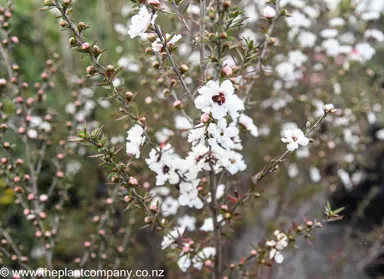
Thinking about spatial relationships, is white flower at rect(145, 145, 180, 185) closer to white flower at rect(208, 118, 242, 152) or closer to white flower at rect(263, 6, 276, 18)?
white flower at rect(208, 118, 242, 152)

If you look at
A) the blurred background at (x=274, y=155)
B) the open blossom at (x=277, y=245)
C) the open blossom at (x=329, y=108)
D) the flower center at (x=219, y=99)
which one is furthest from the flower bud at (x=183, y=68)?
the blurred background at (x=274, y=155)

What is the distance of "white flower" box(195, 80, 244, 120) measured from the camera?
124 cm

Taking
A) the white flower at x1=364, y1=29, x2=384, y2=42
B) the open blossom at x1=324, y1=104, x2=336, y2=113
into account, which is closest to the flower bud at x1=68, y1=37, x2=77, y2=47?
the open blossom at x1=324, y1=104, x2=336, y2=113

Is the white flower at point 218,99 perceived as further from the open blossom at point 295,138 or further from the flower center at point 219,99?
the open blossom at point 295,138

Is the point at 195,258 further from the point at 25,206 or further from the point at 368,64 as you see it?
the point at 368,64

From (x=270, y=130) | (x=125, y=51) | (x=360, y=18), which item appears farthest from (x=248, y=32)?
(x=125, y=51)

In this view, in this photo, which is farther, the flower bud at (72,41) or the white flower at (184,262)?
the white flower at (184,262)

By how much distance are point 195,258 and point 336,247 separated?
255cm

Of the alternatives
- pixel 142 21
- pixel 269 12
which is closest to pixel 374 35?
pixel 269 12

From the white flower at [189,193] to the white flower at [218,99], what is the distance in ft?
1.34

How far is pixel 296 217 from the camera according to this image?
12.5 feet

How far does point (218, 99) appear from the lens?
1.26 metres

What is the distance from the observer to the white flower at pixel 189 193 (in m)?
1.55

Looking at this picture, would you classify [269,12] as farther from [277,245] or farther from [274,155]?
[274,155]
